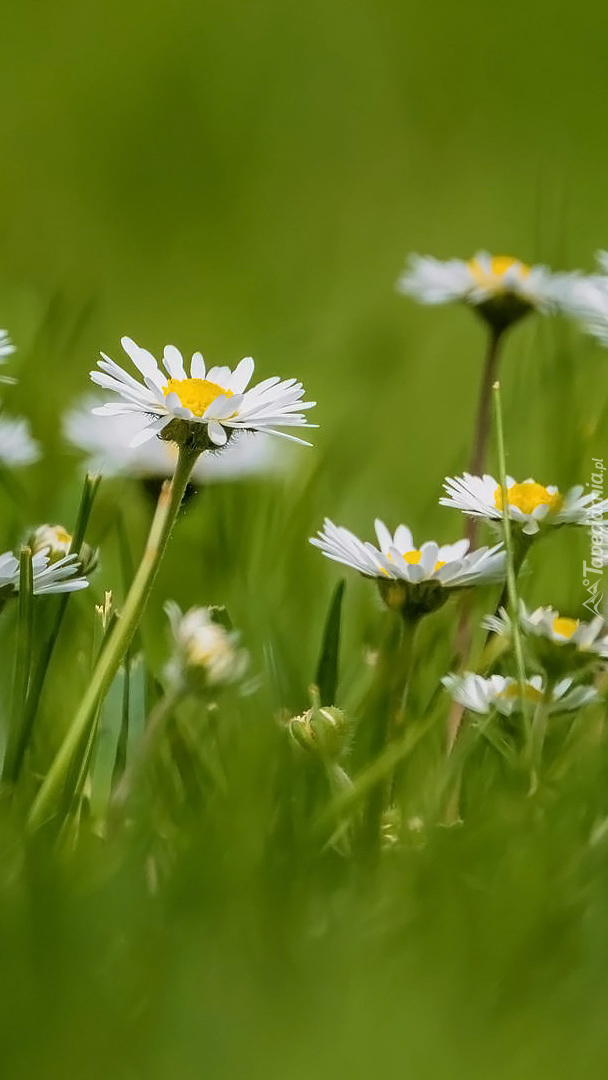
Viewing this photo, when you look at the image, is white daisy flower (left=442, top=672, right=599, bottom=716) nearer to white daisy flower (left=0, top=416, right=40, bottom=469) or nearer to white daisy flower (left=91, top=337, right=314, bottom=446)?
white daisy flower (left=91, top=337, right=314, bottom=446)

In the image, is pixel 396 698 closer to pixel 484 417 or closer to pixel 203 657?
pixel 203 657

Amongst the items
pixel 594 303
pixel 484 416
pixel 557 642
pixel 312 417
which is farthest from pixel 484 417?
pixel 312 417

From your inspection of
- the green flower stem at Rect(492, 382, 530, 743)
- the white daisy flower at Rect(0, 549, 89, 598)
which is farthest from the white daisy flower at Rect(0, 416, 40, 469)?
the green flower stem at Rect(492, 382, 530, 743)

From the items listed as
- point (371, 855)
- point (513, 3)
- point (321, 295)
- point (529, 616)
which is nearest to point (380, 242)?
point (321, 295)

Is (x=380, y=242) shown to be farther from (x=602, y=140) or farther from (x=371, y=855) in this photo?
(x=371, y=855)

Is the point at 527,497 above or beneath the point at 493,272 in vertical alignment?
beneath

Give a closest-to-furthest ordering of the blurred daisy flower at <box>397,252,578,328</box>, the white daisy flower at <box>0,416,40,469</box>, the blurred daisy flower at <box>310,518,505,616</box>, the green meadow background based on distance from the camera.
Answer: the green meadow background
the blurred daisy flower at <box>310,518,505,616</box>
the white daisy flower at <box>0,416,40,469</box>
the blurred daisy flower at <box>397,252,578,328</box>
